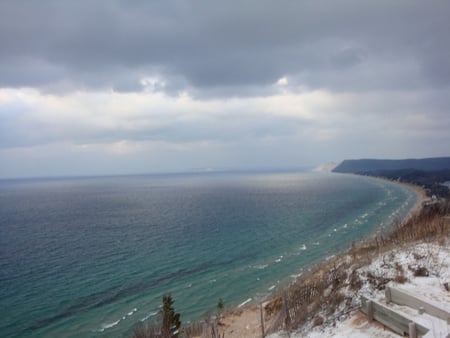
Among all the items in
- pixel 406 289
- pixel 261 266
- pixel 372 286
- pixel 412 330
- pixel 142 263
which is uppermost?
pixel 412 330

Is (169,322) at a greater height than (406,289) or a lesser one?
lesser

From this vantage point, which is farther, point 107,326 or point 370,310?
point 107,326

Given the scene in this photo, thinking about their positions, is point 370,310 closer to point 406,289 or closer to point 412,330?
point 412,330

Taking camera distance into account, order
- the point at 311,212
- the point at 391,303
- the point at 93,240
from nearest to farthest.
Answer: the point at 391,303
the point at 93,240
the point at 311,212

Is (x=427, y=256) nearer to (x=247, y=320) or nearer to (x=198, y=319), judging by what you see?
(x=247, y=320)

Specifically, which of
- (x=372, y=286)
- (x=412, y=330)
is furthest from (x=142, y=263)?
(x=412, y=330)

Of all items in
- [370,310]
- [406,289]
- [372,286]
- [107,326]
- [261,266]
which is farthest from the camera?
[261,266]

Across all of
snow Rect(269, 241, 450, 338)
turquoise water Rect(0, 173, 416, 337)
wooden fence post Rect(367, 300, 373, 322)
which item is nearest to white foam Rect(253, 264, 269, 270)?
turquoise water Rect(0, 173, 416, 337)

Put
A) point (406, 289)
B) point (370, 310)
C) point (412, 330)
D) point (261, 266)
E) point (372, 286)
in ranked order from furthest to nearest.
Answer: point (261, 266), point (372, 286), point (406, 289), point (370, 310), point (412, 330)

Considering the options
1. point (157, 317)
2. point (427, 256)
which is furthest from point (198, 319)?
point (427, 256)

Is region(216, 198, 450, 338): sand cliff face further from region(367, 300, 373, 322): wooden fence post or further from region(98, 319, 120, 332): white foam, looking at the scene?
region(98, 319, 120, 332): white foam

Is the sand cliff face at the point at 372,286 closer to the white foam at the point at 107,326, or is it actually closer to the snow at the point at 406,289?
the snow at the point at 406,289
